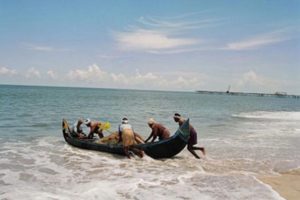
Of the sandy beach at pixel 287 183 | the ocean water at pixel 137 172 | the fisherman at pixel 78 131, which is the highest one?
the fisherman at pixel 78 131

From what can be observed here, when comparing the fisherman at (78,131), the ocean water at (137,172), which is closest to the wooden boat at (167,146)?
the ocean water at (137,172)

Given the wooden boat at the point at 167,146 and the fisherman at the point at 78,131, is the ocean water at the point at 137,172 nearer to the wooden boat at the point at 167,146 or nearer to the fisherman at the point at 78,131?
the wooden boat at the point at 167,146

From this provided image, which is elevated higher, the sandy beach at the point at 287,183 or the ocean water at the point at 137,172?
the sandy beach at the point at 287,183

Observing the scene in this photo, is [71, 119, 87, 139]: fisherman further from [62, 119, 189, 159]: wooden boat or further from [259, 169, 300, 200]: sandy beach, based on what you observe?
[259, 169, 300, 200]: sandy beach

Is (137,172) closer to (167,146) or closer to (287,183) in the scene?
(167,146)

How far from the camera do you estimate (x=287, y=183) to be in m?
8.63

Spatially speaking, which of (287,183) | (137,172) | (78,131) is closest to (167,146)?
(137,172)

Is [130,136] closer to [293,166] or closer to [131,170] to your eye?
[131,170]

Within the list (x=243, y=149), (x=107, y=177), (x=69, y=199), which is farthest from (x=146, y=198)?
(x=243, y=149)

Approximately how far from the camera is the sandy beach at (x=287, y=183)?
7543 millimetres

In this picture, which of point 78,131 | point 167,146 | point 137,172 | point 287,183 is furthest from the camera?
point 78,131

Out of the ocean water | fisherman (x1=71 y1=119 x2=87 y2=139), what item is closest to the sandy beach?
the ocean water

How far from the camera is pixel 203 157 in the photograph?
40.6 ft

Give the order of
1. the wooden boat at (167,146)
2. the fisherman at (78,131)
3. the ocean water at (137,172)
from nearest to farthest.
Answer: the ocean water at (137,172)
the wooden boat at (167,146)
the fisherman at (78,131)
